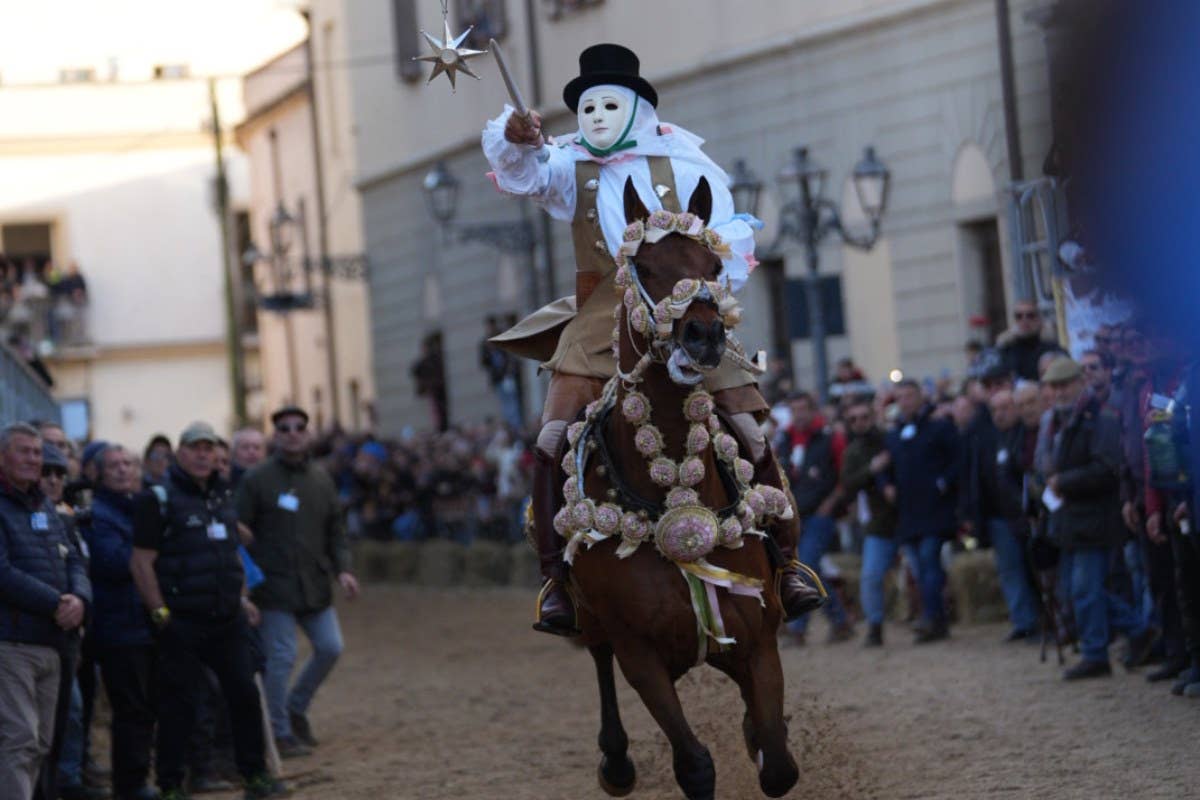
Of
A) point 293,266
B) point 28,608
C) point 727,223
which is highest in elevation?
point 293,266

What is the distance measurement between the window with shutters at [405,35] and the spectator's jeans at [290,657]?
25.6 m

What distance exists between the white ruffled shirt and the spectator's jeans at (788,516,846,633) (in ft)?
30.1

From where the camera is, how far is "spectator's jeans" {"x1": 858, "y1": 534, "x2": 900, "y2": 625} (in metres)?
17.1

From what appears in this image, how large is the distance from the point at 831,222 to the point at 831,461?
183 inches

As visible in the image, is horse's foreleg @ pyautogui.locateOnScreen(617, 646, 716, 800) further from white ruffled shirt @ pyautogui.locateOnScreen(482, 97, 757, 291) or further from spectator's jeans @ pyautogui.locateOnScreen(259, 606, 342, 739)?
spectator's jeans @ pyautogui.locateOnScreen(259, 606, 342, 739)

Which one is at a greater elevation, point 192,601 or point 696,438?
point 696,438

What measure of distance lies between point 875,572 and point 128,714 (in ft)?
24.1

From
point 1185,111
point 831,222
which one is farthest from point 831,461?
point 1185,111

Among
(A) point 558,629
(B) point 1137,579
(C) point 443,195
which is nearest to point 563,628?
(A) point 558,629

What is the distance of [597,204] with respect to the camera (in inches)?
352

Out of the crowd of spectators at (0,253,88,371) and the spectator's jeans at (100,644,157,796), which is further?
the crowd of spectators at (0,253,88,371)

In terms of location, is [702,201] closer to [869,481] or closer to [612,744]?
[612,744]

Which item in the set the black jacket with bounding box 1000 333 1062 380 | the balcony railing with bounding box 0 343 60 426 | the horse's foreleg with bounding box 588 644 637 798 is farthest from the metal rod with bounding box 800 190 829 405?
the horse's foreleg with bounding box 588 644 637 798

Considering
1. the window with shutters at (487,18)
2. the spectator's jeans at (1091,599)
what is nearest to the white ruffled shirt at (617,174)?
the spectator's jeans at (1091,599)
